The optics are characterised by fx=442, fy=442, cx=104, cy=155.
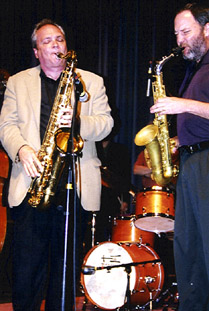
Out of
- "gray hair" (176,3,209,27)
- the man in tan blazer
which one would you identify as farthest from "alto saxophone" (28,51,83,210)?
"gray hair" (176,3,209,27)

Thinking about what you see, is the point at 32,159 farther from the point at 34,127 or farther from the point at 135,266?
the point at 135,266

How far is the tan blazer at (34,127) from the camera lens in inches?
118

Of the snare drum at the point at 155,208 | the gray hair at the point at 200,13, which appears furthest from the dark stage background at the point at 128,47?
the gray hair at the point at 200,13

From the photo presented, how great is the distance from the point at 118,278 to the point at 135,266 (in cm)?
23

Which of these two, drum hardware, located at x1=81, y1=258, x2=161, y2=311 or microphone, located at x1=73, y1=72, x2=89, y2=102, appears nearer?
microphone, located at x1=73, y1=72, x2=89, y2=102

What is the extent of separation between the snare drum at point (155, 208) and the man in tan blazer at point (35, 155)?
1554 mm

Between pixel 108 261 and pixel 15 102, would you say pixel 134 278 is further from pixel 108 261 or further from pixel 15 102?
pixel 15 102

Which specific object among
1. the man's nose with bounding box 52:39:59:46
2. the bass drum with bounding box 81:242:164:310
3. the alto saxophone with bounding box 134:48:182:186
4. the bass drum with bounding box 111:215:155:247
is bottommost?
the bass drum with bounding box 81:242:164:310

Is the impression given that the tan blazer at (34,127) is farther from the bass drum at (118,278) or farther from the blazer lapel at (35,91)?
the bass drum at (118,278)

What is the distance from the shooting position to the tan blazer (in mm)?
3006

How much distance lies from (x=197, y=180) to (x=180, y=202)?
220mm

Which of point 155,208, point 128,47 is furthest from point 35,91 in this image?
point 128,47

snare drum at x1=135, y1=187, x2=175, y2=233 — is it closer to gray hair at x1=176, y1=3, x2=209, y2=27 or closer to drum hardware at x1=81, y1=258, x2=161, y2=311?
drum hardware at x1=81, y1=258, x2=161, y2=311

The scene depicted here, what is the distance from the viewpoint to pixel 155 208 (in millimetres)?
4539
